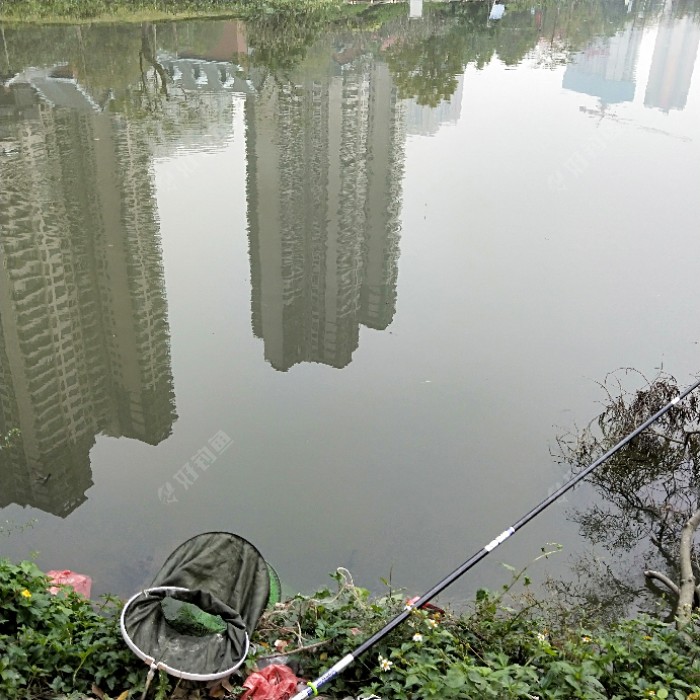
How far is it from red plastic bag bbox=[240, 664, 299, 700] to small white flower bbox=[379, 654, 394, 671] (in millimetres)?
270

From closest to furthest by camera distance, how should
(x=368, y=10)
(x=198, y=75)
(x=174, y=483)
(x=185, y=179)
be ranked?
(x=174, y=483) < (x=185, y=179) < (x=198, y=75) < (x=368, y=10)

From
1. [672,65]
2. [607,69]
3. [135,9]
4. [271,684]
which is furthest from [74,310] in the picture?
[672,65]

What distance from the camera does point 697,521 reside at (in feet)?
9.75

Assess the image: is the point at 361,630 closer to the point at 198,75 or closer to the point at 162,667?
the point at 162,667

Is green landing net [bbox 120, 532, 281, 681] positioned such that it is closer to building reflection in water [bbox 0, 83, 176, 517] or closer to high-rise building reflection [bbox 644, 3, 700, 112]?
building reflection in water [bbox 0, 83, 176, 517]

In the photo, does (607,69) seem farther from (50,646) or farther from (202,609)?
(50,646)

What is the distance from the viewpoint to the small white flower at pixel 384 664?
78.3 inches

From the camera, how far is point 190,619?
7.38ft

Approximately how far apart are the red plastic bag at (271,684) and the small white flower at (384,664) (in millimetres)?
A: 270

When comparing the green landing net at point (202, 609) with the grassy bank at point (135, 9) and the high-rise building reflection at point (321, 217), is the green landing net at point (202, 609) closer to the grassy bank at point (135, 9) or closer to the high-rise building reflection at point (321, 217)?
the high-rise building reflection at point (321, 217)

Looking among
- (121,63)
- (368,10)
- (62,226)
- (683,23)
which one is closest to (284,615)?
(62,226)

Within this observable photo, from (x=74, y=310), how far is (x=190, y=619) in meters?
3.00

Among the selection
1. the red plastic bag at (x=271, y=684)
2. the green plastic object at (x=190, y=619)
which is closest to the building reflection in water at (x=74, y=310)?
the green plastic object at (x=190, y=619)

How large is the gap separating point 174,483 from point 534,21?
18271 mm
